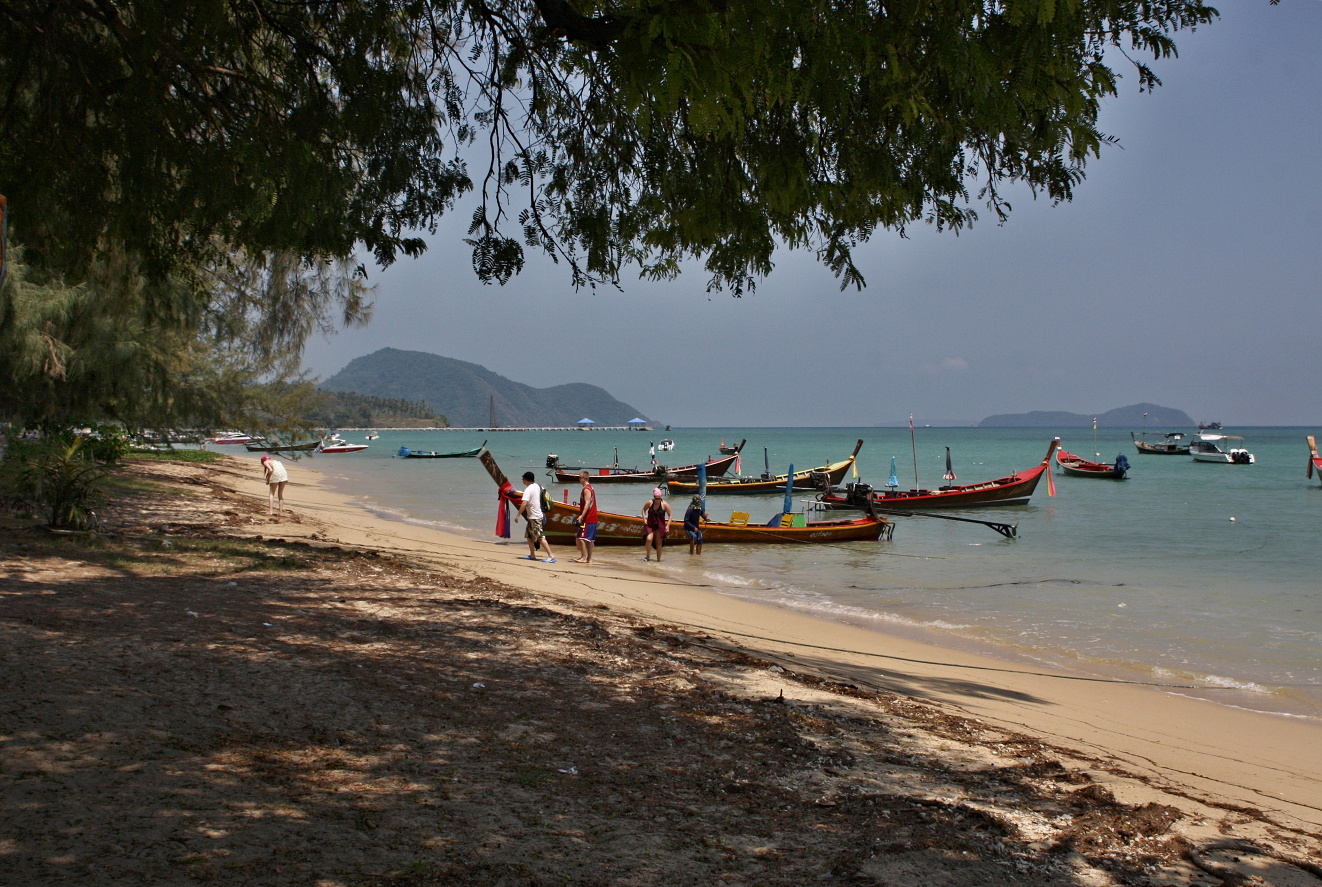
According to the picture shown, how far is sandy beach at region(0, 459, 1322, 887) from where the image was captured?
3.02 m

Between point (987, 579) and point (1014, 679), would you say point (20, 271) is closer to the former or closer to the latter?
point (1014, 679)

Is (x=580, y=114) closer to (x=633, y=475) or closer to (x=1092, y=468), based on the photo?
(x=633, y=475)

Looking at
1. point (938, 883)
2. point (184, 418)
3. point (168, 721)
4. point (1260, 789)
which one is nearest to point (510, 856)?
point (938, 883)

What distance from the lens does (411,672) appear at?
5.23 metres

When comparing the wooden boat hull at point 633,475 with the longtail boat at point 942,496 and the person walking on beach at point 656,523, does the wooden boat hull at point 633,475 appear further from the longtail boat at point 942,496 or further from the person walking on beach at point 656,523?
the person walking on beach at point 656,523

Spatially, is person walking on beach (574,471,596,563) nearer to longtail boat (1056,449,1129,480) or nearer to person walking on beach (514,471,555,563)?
person walking on beach (514,471,555,563)

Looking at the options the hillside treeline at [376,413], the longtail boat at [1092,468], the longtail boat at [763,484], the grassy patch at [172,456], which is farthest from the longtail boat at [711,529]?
the hillside treeline at [376,413]

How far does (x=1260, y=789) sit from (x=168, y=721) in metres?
6.07

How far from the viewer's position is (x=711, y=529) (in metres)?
18.7

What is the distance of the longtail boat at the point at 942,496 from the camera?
28.1m

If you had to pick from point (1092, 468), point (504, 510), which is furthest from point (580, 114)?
point (1092, 468)

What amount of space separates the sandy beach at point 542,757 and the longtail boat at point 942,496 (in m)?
20.1

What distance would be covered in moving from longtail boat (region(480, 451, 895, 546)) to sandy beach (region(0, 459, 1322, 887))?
9.24 metres

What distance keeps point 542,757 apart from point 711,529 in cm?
1483
